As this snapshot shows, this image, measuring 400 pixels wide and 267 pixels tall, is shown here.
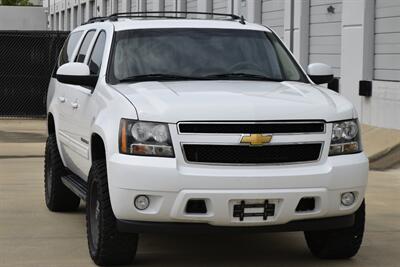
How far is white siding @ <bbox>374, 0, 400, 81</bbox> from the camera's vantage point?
15438 millimetres

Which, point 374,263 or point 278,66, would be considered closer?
point 374,263

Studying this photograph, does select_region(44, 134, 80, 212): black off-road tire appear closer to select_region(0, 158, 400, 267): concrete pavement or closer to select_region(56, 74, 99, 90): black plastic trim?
select_region(0, 158, 400, 267): concrete pavement

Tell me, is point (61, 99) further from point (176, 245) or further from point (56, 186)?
point (176, 245)

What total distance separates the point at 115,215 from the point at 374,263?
6.96 feet

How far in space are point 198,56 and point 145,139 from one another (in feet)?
5.00

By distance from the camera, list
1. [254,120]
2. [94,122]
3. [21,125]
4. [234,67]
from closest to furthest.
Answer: [254,120]
[94,122]
[234,67]
[21,125]

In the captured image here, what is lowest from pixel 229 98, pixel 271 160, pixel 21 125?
pixel 21 125

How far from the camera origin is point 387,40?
15844 mm

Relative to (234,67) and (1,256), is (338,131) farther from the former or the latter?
(1,256)

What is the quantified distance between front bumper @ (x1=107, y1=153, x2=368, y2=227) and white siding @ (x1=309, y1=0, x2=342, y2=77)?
11990mm

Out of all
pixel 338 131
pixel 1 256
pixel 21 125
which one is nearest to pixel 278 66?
pixel 338 131

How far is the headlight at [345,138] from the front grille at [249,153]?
5.4 inches

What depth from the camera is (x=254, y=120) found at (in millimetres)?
6059

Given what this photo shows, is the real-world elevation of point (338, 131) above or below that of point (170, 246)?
above
